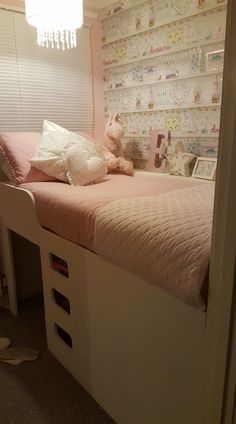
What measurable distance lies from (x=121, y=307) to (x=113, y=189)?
0.63 m

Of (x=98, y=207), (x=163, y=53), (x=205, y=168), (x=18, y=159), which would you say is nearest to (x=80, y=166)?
(x=18, y=159)

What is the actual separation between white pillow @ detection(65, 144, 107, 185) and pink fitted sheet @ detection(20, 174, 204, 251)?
59 millimetres

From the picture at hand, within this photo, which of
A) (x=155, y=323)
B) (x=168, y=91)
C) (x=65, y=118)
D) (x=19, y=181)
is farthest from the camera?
(x=65, y=118)

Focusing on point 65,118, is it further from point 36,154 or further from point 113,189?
point 113,189

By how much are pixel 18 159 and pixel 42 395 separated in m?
1.21

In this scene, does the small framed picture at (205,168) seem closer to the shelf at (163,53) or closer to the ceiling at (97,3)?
the shelf at (163,53)

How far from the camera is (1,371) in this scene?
151cm

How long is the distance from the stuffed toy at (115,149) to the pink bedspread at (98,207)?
12.3 inches

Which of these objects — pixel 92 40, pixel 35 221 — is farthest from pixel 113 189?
pixel 92 40

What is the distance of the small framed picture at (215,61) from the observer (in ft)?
5.49

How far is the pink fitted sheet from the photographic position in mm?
1174

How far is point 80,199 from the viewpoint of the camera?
127 centimetres

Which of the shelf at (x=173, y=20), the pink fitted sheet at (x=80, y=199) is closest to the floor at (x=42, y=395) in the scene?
the pink fitted sheet at (x=80, y=199)

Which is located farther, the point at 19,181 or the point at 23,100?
the point at 23,100
